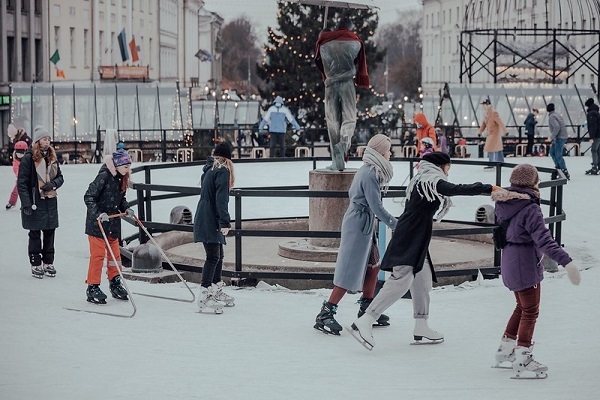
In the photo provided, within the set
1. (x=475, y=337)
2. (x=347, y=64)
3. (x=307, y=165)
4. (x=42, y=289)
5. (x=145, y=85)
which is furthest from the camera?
(x=145, y=85)

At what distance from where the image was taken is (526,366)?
27.4ft

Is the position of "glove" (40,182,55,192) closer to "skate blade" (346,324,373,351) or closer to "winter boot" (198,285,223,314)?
"winter boot" (198,285,223,314)

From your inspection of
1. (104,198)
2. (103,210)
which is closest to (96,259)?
(103,210)

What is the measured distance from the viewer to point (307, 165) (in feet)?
94.1

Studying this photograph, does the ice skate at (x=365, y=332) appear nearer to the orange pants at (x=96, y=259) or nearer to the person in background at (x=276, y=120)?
the orange pants at (x=96, y=259)

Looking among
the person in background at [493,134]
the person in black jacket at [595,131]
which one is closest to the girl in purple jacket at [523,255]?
the person in background at [493,134]

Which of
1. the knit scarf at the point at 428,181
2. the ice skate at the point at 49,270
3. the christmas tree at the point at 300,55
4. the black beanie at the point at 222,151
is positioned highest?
the christmas tree at the point at 300,55

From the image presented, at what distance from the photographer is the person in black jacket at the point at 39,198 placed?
41.8 ft

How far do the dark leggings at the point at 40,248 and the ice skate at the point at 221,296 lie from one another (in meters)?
2.58

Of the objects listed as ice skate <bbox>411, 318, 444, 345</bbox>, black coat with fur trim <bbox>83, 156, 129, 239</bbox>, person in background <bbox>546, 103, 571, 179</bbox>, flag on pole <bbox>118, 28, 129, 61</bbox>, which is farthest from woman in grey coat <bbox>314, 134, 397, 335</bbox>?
flag on pole <bbox>118, 28, 129, 61</bbox>

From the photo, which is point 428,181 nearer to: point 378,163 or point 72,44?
point 378,163

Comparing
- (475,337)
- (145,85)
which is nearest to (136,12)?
(145,85)

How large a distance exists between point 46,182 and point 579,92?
3157cm

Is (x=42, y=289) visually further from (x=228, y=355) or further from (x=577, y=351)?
(x=577, y=351)
